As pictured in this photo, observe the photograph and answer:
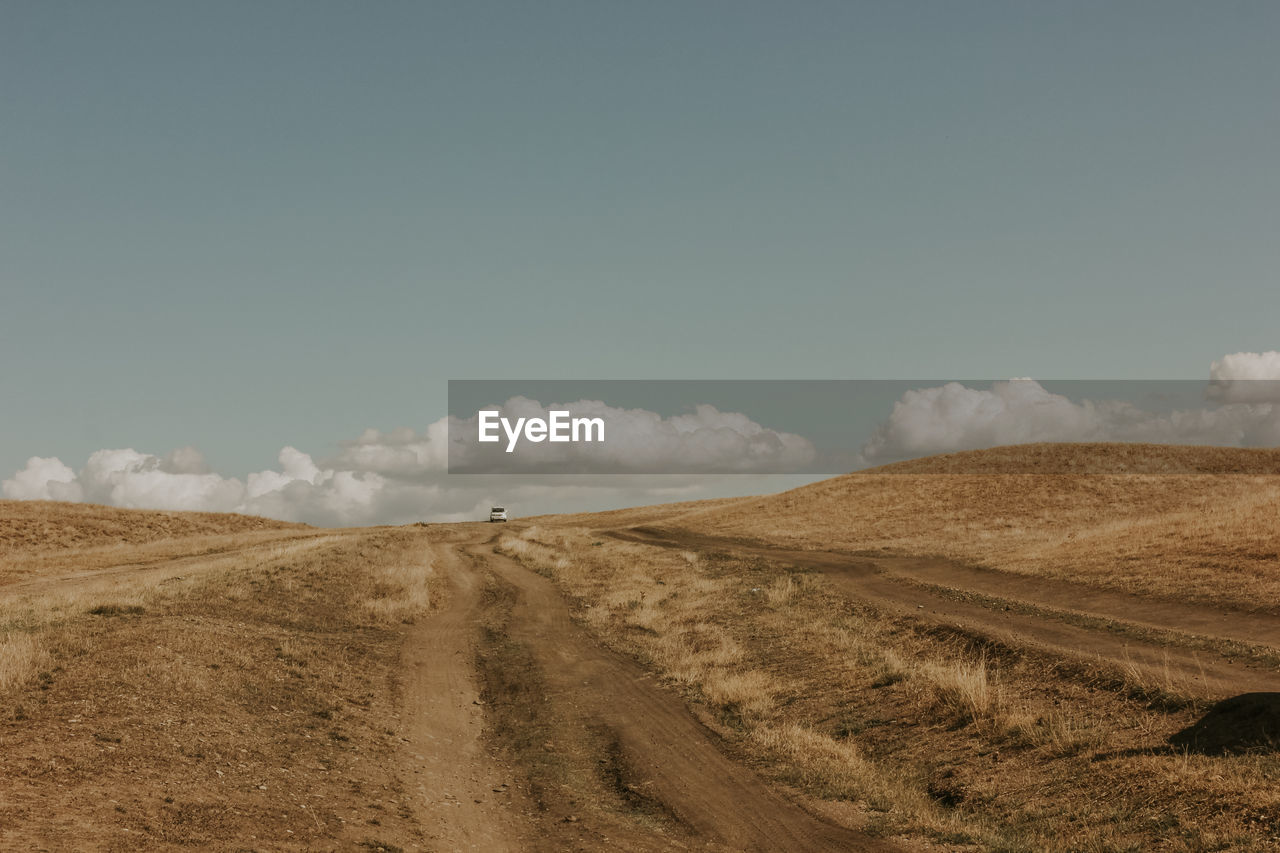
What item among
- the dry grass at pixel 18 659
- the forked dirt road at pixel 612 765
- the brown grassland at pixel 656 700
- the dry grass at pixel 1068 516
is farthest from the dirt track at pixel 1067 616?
the dry grass at pixel 18 659

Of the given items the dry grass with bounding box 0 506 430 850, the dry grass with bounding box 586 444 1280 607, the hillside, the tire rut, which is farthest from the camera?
the hillside

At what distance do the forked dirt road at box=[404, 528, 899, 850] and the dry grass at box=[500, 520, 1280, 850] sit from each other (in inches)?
36.0

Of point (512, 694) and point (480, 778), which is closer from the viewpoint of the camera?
point (480, 778)

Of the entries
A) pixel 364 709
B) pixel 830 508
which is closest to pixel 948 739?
pixel 364 709

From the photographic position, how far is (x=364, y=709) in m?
17.5

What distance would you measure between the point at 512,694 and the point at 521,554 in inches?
1045

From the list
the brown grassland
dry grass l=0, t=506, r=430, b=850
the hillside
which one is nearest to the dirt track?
the brown grassland

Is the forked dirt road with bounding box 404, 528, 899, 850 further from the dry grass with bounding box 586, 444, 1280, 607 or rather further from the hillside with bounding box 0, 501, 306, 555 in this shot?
the hillside with bounding box 0, 501, 306, 555

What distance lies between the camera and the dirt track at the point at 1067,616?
16.0m

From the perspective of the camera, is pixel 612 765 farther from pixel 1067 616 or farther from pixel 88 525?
pixel 88 525

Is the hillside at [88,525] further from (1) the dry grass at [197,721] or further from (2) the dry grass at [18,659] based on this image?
(2) the dry grass at [18,659]

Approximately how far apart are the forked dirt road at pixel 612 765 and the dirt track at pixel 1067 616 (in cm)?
793

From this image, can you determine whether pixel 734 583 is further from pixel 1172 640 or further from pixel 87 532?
pixel 87 532

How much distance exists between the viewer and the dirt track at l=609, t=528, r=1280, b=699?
16016 millimetres
